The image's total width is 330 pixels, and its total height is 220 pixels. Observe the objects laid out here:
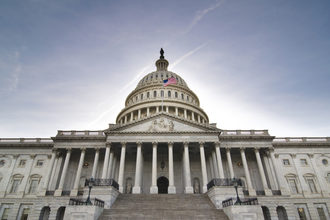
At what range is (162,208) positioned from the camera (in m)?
20.4

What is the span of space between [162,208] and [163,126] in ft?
47.3

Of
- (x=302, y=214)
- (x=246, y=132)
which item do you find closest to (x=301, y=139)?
(x=246, y=132)

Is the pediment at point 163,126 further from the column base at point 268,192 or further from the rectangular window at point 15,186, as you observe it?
the rectangular window at point 15,186

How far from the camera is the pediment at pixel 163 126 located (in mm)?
32562

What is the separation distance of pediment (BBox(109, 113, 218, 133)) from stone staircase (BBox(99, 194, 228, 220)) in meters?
10.7

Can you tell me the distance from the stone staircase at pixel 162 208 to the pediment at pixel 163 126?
1071 centimetres

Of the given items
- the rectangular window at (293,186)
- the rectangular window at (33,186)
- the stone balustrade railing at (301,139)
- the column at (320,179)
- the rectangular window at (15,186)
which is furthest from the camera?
the stone balustrade railing at (301,139)

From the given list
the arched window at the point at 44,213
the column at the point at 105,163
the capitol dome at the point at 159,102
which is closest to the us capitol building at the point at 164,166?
the column at the point at 105,163

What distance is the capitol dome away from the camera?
49.7 meters

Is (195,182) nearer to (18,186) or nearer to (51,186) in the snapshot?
(51,186)

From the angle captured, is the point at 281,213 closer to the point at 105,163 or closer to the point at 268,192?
the point at 268,192

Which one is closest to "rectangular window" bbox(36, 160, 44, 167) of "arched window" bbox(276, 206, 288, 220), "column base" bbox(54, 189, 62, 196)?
"column base" bbox(54, 189, 62, 196)

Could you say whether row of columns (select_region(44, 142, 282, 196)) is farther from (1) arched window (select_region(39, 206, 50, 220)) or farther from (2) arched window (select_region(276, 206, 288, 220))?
(2) arched window (select_region(276, 206, 288, 220))

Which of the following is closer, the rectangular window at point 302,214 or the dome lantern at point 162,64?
the rectangular window at point 302,214
